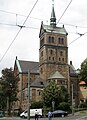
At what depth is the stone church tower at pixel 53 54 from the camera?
349 ft

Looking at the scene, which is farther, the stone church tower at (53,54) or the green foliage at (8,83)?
the stone church tower at (53,54)

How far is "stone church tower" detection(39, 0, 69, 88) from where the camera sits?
106 meters

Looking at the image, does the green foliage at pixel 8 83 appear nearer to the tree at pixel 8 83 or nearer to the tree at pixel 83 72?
the tree at pixel 8 83

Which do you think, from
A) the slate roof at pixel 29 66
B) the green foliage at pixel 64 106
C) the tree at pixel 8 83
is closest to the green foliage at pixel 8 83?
the tree at pixel 8 83

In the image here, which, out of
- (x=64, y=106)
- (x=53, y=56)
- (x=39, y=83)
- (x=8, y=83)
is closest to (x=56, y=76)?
(x=39, y=83)

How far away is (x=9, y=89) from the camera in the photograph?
276 feet

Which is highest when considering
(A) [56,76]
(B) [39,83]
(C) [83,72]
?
(A) [56,76]

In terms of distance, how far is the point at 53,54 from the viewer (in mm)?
107750

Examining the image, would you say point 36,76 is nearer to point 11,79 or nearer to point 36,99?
point 36,99

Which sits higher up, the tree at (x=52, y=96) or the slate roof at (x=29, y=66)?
the slate roof at (x=29, y=66)

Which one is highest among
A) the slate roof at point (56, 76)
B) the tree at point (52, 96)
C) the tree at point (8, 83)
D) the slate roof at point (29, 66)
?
the slate roof at point (29, 66)

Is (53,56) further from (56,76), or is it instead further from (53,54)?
(56,76)

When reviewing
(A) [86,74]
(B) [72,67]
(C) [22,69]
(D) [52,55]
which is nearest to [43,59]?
(D) [52,55]

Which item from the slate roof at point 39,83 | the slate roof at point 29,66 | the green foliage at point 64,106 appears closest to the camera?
the green foliage at point 64,106
